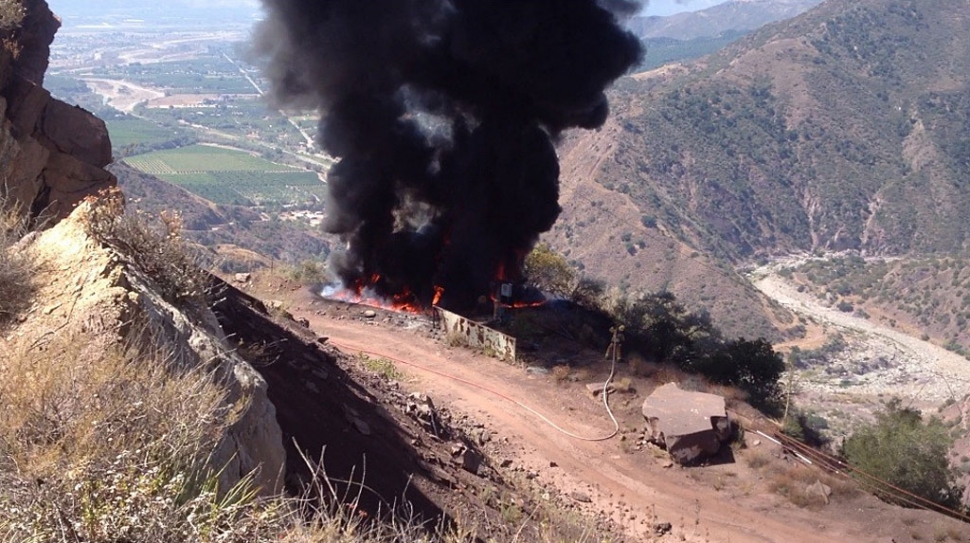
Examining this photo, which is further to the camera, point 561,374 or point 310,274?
point 310,274

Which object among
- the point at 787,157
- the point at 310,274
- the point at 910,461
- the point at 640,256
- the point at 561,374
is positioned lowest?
the point at 640,256

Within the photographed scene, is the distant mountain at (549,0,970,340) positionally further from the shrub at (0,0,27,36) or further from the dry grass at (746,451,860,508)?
the shrub at (0,0,27,36)

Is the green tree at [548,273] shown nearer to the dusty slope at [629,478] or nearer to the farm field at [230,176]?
the dusty slope at [629,478]

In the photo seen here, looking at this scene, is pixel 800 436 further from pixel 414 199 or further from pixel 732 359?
pixel 414 199

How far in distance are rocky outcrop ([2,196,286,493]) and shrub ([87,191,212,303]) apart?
0.42 feet

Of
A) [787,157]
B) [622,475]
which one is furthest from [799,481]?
[787,157]

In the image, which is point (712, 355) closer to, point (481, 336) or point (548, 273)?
point (481, 336)

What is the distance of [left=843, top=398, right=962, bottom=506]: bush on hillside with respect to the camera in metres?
13.9

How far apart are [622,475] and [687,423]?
1727 mm

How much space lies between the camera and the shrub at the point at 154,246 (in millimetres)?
6781

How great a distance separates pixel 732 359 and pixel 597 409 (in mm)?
5543

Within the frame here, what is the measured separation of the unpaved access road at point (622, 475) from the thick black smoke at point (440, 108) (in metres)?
7.86

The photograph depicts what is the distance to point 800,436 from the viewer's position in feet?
51.3

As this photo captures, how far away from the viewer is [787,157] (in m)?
108
